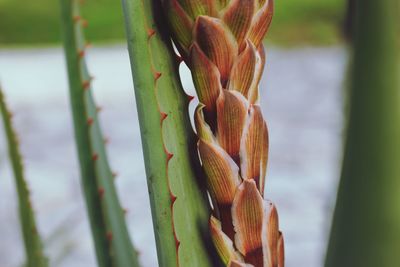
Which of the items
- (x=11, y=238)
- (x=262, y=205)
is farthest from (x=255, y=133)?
(x=11, y=238)

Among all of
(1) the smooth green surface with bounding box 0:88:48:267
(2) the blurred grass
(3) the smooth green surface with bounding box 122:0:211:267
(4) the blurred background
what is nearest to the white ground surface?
(4) the blurred background

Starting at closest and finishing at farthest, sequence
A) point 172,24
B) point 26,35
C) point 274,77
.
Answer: point 172,24, point 274,77, point 26,35

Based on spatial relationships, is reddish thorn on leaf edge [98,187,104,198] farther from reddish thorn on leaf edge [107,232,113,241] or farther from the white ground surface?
the white ground surface

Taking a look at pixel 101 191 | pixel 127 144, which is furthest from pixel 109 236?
pixel 127 144

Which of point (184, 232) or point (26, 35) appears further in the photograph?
point (26, 35)

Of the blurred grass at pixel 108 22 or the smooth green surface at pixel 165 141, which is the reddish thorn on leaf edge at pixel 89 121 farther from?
the blurred grass at pixel 108 22

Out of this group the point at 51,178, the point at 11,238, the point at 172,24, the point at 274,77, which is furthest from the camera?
the point at 274,77

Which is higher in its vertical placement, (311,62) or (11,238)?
(311,62)

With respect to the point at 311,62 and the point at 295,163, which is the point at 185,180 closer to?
the point at 295,163
